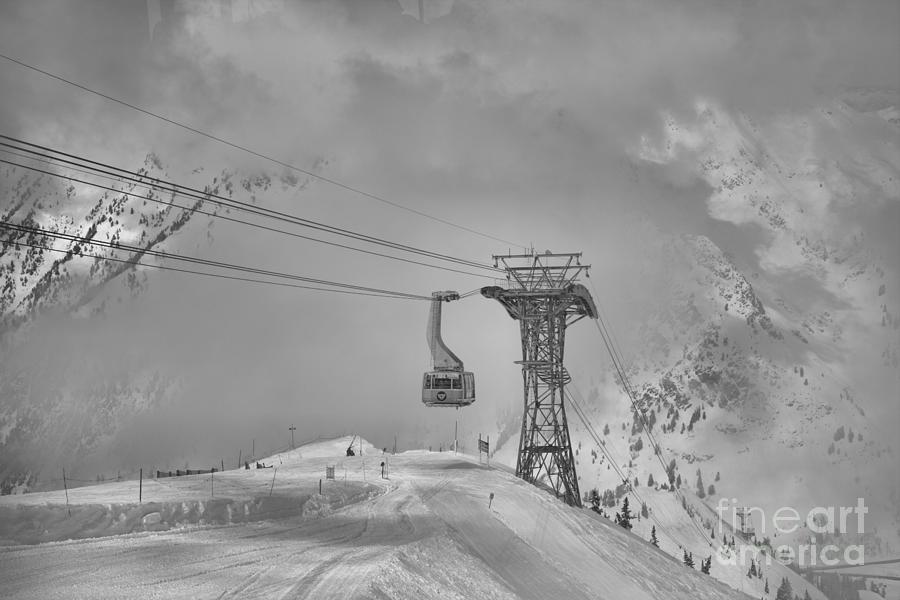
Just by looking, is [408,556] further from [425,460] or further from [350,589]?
[425,460]

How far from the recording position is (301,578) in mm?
23766

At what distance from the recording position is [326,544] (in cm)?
2952

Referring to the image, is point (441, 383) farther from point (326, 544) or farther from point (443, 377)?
point (326, 544)

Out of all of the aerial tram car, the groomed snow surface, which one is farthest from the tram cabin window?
the groomed snow surface

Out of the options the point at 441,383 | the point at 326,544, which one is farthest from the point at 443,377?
the point at 326,544

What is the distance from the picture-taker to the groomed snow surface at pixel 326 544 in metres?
23.3

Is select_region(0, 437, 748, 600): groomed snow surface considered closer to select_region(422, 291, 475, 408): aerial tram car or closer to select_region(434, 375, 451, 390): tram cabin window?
select_region(422, 291, 475, 408): aerial tram car

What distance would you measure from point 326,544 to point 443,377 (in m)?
29.1

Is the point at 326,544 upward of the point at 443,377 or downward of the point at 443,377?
downward

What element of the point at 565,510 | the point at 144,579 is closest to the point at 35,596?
the point at 144,579

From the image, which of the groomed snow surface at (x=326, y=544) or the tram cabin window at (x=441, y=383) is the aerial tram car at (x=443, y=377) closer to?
the tram cabin window at (x=441, y=383)

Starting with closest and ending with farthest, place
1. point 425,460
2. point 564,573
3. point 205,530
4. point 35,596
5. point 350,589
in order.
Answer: point 35,596, point 350,589, point 205,530, point 564,573, point 425,460

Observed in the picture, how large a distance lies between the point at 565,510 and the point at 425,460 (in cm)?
2432

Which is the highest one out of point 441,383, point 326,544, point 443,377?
point 443,377
